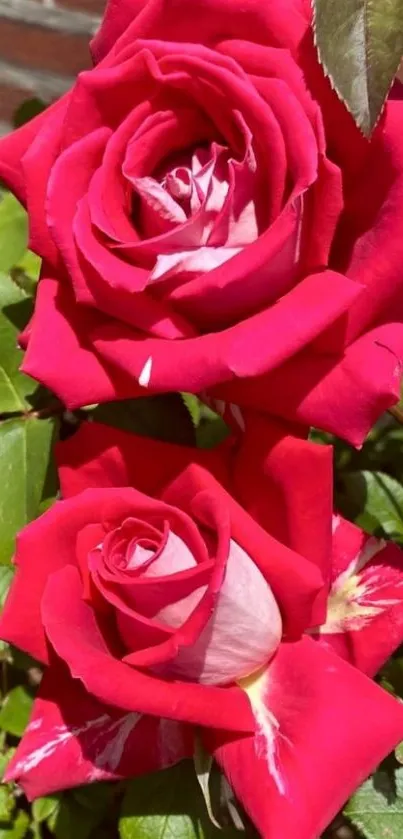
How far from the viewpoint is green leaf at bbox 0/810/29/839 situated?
0.66m

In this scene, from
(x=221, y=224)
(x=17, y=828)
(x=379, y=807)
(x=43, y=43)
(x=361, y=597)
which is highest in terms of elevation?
(x=221, y=224)

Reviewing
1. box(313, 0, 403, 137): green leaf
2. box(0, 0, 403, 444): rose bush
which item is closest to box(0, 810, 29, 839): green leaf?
box(0, 0, 403, 444): rose bush

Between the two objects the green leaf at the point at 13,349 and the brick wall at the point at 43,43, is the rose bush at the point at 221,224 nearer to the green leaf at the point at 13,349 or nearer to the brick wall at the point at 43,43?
the green leaf at the point at 13,349

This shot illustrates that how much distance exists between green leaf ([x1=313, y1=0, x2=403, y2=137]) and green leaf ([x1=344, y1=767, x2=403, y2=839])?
1.09ft

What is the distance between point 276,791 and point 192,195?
0.75 feet

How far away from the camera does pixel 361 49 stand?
1.18 ft

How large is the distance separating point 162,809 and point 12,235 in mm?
359

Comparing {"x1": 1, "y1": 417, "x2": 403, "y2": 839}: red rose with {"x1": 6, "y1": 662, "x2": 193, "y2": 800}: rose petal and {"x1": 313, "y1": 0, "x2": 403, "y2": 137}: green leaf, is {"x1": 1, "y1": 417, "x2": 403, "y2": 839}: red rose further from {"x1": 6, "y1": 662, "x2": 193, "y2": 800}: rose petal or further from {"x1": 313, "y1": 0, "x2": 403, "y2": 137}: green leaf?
{"x1": 313, "y1": 0, "x2": 403, "y2": 137}: green leaf

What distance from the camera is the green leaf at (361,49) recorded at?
34 cm

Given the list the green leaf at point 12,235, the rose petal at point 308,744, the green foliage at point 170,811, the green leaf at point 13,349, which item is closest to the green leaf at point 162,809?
the green foliage at point 170,811

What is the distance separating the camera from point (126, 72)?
36 cm

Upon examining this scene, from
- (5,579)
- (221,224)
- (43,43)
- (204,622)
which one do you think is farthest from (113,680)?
(43,43)

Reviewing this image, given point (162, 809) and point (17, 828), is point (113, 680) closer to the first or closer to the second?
point (162, 809)

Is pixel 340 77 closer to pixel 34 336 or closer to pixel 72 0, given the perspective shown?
pixel 34 336
